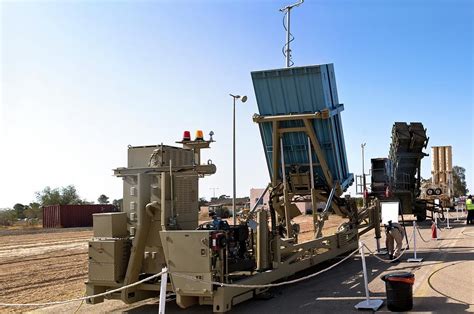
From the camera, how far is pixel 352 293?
9258mm

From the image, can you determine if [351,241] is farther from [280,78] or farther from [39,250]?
[39,250]

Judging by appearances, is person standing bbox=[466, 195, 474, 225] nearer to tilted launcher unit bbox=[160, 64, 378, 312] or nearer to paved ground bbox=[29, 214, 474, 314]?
tilted launcher unit bbox=[160, 64, 378, 312]

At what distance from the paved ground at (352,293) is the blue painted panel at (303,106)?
9.20ft

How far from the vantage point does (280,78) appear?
12156 mm

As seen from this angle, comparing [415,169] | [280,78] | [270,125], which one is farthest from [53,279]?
[415,169]

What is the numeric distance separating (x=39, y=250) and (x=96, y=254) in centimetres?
1633

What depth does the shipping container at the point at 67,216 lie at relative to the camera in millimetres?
48375

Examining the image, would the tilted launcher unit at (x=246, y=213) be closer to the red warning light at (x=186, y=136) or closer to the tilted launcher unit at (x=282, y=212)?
the tilted launcher unit at (x=282, y=212)

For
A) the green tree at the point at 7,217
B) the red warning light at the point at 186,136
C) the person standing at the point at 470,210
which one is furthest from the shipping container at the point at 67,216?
the red warning light at the point at 186,136

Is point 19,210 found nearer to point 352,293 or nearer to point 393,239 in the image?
point 393,239

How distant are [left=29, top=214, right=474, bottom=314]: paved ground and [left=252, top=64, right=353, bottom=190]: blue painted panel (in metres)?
2.80

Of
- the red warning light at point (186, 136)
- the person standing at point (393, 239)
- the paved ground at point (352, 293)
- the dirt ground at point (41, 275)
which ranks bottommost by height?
the dirt ground at point (41, 275)

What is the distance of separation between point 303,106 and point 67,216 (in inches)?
1622

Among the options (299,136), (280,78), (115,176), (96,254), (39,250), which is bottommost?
(39,250)
